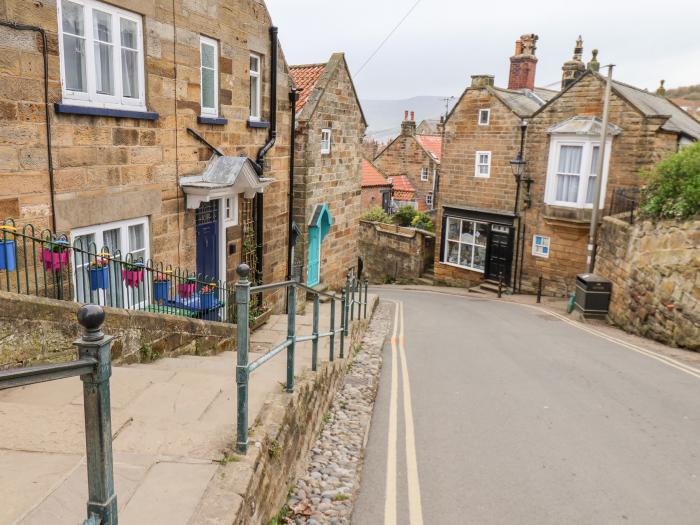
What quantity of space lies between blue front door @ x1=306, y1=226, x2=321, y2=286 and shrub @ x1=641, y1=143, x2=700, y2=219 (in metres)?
9.08

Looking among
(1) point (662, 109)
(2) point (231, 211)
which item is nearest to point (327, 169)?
(2) point (231, 211)

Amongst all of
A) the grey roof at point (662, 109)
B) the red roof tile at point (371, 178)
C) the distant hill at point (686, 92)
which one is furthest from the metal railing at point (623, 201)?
the distant hill at point (686, 92)

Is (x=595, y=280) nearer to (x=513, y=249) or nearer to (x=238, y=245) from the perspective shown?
(x=513, y=249)

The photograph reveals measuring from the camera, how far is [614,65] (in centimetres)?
1644

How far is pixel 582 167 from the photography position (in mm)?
20172

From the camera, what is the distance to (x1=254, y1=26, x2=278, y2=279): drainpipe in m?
11.7

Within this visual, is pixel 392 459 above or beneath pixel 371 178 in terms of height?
beneath

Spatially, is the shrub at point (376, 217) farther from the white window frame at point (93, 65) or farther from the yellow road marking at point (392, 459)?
the white window frame at point (93, 65)

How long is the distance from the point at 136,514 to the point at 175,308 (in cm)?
557

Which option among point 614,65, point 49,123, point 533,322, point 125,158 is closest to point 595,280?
point 533,322

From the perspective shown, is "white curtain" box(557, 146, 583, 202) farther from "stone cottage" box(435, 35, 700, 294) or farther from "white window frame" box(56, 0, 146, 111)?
"white window frame" box(56, 0, 146, 111)

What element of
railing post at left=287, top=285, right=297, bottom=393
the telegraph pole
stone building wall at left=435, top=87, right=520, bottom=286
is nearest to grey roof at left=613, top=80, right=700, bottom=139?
the telegraph pole

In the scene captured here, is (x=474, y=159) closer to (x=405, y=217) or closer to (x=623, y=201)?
(x=623, y=201)

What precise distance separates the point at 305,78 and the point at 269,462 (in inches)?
560
